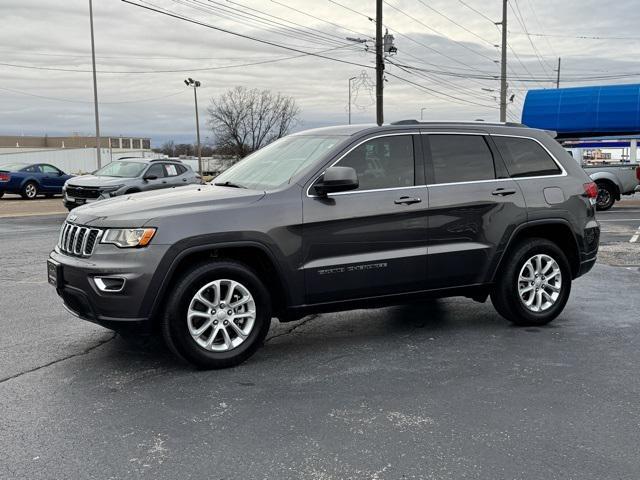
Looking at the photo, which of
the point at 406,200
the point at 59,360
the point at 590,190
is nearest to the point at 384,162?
the point at 406,200

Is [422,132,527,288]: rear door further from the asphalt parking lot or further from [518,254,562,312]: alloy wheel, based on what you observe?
the asphalt parking lot

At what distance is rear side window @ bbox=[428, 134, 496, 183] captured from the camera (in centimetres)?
570

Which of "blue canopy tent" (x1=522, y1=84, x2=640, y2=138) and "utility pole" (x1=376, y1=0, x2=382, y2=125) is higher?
"utility pole" (x1=376, y1=0, x2=382, y2=125)

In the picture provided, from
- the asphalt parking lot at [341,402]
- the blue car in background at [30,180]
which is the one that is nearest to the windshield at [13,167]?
the blue car in background at [30,180]

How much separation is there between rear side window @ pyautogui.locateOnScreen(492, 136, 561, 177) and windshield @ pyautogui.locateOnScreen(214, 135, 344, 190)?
166 cm

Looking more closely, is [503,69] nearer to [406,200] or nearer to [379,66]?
[379,66]

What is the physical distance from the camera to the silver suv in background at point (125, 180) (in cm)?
1716

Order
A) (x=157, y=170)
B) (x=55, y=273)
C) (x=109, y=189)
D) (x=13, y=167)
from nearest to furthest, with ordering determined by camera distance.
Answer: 1. (x=55, y=273)
2. (x=109, y=189)
3. (x=157, y=170)
4. (x=13, y=167)

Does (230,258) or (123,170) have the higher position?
(123,170)

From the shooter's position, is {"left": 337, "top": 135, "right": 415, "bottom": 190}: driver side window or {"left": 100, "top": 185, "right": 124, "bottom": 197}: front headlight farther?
{"left": 100, "top": 185, "right": 124, "bottom": 197}: front headlight

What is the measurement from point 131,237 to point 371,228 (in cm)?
186

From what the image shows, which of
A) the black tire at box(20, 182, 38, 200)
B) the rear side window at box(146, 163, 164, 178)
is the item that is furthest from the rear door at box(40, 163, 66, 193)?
the rear side window at box(146, 163, 164, 178)

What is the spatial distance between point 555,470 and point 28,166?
2651 cm

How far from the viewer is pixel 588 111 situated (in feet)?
78.9
